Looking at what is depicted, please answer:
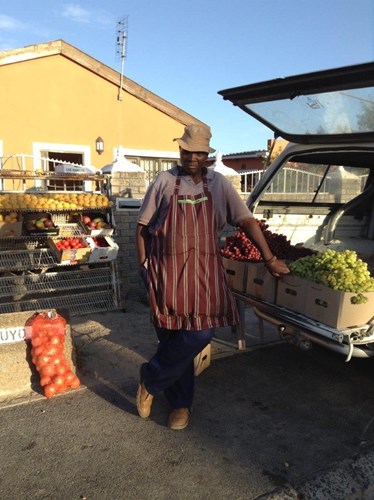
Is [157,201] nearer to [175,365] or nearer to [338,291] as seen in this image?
[175,365]

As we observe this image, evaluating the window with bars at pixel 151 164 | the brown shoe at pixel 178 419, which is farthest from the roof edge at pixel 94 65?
the brown shoe at pixel 178 419

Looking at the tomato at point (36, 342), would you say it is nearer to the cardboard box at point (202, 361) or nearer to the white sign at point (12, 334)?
the white sign at point (12, 334)

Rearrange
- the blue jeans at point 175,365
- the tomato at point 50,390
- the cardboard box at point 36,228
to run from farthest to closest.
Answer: the cardboard box at point 36,228, the tomato at point 50,390, the blue jeans at point 175,365

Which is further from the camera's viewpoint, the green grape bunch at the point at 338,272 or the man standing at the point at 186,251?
the green grape bunch at the point at 338,272

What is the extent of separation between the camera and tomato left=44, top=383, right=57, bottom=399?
3.45 m

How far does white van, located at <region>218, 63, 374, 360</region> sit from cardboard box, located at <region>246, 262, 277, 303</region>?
0.05 meters

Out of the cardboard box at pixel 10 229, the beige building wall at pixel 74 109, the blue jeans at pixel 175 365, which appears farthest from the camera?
the beige building wall at pixel 74 109

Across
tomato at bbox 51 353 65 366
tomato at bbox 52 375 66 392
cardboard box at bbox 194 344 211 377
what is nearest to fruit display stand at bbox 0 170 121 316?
tomato at bbox 51 353 65 366

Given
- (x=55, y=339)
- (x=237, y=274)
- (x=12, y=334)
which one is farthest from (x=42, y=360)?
(x=237, y=274)

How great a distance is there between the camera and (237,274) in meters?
3.91

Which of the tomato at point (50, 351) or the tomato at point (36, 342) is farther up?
the tomato at point (36, 342)

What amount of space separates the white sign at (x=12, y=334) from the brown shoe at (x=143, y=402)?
3.69ft

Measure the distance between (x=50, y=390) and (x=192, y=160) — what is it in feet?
6.88

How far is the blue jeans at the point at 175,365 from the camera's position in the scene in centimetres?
285
